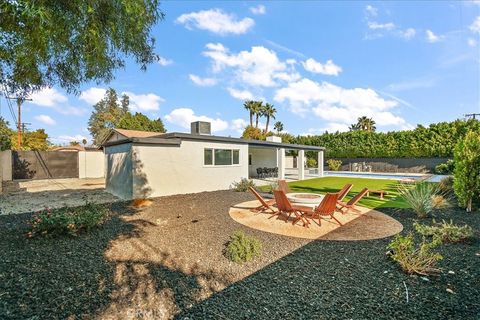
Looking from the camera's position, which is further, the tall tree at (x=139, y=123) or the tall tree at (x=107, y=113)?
the tall tree at (x=107, y=113)

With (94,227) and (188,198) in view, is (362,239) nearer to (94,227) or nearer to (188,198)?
(94,227)

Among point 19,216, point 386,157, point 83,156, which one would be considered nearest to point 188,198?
point 19,216

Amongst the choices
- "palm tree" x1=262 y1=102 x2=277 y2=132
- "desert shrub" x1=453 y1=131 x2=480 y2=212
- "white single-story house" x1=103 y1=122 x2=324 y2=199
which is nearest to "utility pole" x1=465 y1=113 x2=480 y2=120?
"desert shrub" x1=453 y1=131 x2=480 y2=212

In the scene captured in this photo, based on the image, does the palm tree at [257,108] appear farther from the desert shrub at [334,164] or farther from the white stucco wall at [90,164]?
the white stucco wall at [90,164]

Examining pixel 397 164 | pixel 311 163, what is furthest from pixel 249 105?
pixel 397 164

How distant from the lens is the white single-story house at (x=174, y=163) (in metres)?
11.2

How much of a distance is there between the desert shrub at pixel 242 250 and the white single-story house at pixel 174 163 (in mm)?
7740

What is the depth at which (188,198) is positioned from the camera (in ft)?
37.6

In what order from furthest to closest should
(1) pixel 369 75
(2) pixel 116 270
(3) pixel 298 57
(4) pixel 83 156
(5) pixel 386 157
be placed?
(5) pixel 386 157, (4) pixel 83 156, (3) pixel 298 57, (1) pixel 369 75, (2) pixel 116 270

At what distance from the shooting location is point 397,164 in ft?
89.2

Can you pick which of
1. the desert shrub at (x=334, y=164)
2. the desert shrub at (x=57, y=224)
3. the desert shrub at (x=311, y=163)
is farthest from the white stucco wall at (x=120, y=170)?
the desert shrub at (x=334, y=164)

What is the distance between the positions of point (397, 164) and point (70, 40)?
101ft

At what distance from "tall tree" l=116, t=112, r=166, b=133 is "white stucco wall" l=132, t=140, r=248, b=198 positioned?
28346mm

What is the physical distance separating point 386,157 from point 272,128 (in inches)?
1073
